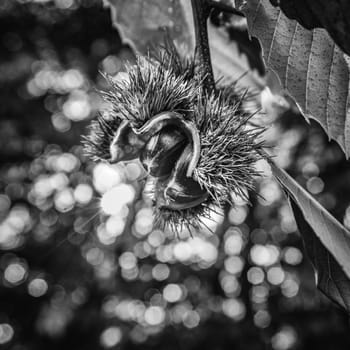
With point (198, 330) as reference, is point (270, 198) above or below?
above

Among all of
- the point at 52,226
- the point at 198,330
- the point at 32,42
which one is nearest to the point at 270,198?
the point at 198,330

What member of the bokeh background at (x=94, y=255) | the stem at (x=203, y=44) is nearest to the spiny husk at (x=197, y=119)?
the stem at (x=203, y=44)

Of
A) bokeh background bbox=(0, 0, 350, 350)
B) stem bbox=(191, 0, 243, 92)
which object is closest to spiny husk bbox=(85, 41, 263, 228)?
stem bbox=(191, 0, 243, 92)

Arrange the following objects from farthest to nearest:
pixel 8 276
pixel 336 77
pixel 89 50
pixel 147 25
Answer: pixel 8 276 < pixel 89 50 < pixel 147 25 < pixel 336 77

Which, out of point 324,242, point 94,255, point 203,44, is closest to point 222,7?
point 203,44

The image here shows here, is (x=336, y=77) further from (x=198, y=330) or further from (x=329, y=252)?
(x=198, y=330)

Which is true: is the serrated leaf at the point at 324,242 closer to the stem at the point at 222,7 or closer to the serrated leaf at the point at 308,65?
the serrated leaf at the point at 308,65
